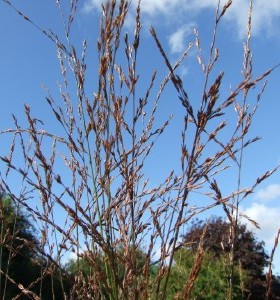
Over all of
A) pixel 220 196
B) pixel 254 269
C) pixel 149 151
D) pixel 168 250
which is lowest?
pixel 168 250

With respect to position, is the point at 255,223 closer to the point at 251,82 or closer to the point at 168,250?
the point at 168,250

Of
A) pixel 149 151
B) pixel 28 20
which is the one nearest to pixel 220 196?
pixel 149 151

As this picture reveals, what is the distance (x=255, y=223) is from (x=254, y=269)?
71.7ft

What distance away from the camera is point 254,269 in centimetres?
2239

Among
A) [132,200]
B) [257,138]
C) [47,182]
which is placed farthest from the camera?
[47,182]

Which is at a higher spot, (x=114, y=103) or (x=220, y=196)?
(x=114, y=103)

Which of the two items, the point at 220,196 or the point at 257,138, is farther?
the point at 257,138

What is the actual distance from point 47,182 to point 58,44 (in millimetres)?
479

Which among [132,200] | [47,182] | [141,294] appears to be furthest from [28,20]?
[141,294]

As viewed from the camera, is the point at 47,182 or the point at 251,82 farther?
the point at 47,182

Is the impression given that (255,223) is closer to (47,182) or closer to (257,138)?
(257,138)

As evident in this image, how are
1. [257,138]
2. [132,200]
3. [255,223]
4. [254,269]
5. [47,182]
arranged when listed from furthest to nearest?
[254,269] → [47,182] → [257,138] → [132,200] → [255,223]

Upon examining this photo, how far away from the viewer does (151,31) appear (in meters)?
1.49

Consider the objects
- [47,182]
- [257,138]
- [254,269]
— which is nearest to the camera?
[257,138]
